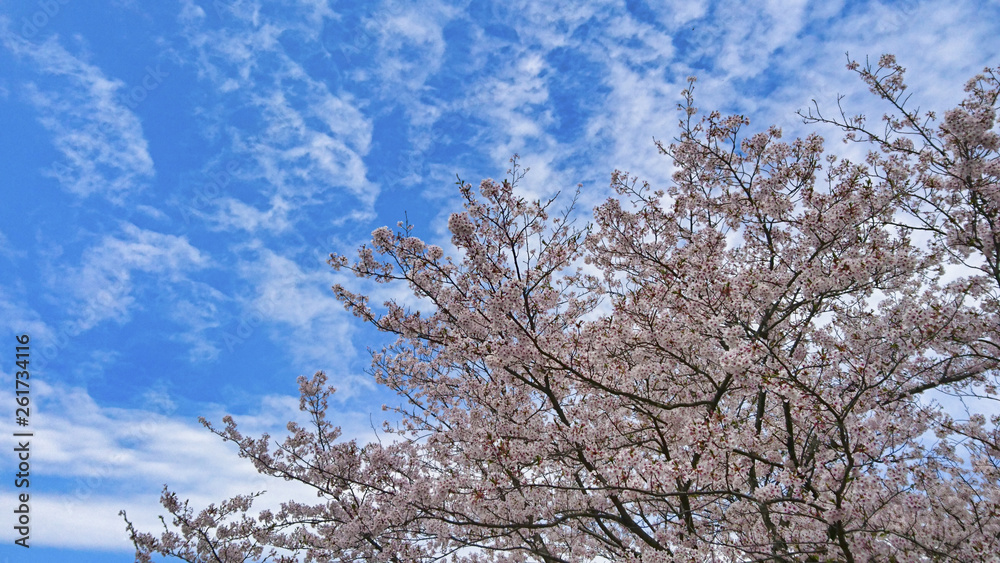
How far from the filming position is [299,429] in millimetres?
9320

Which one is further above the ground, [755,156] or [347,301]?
[755,156]

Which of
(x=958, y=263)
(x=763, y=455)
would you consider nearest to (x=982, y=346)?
(x=958, y=263)

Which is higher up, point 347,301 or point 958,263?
point 347,301

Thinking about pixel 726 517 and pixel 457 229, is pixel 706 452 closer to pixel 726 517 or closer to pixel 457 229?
pixel 726 517

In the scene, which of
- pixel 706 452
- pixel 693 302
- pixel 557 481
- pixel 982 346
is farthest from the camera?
pixel 557 481

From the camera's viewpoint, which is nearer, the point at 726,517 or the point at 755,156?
the point at 726,517

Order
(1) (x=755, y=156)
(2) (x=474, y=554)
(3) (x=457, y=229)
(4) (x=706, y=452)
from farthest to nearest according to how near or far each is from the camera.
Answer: (2) (x=474, y=554), (1) (x=755, y=156), (3) (x=457, y=229), (4) (x=706, y=452)

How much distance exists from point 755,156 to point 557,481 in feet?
20.1

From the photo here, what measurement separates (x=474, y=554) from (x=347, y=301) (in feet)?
18.5

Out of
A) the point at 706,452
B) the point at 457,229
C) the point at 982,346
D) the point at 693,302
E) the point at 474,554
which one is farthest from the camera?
the point at 474,554

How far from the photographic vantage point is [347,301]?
7.89 m

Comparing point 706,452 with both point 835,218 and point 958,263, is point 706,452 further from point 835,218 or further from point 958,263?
point 958,263

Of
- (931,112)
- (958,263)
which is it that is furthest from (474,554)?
(931,112)

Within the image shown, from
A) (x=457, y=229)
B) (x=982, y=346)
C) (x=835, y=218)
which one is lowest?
(x=982, y=346)
